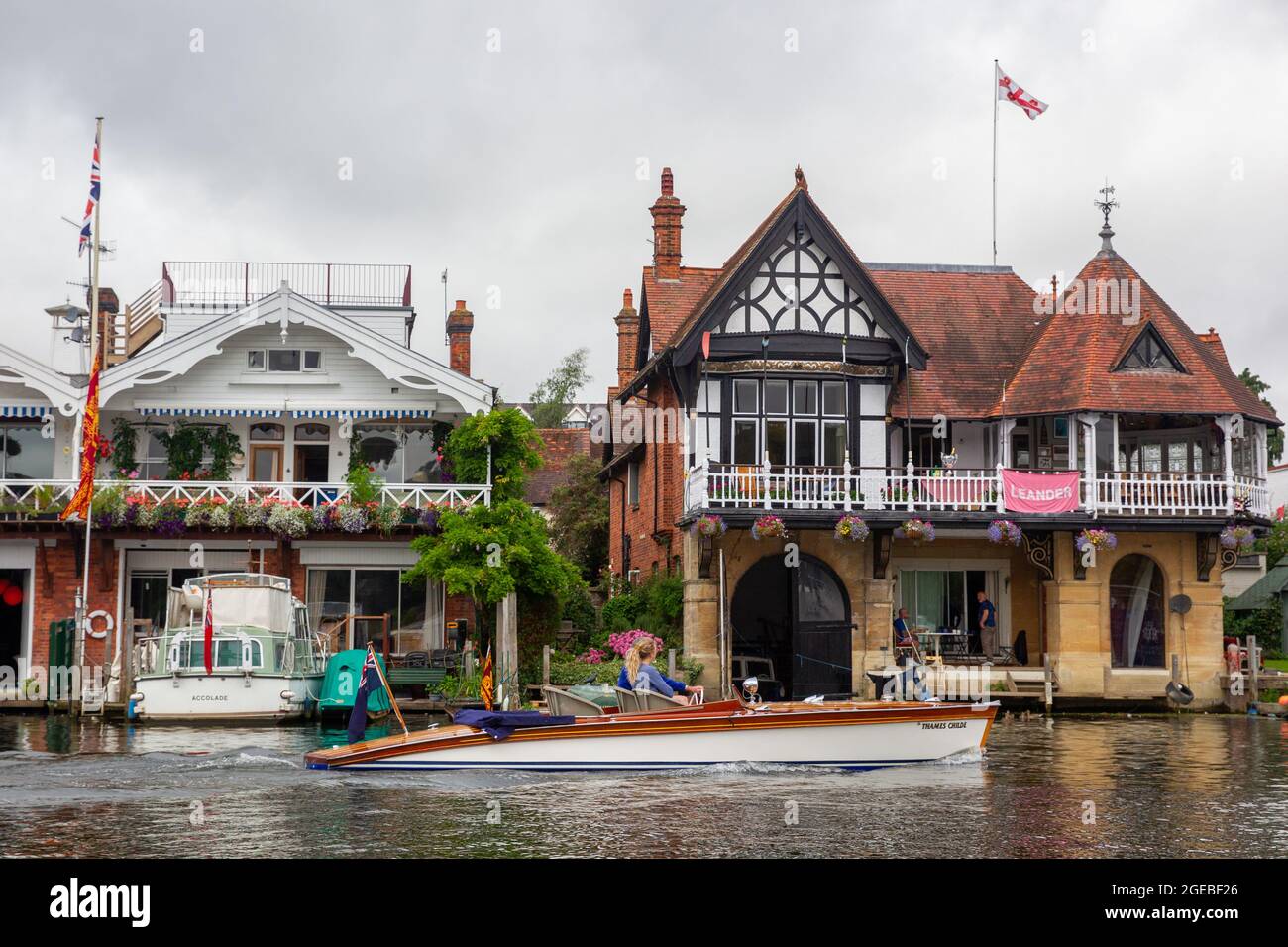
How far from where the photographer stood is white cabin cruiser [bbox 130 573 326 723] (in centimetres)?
2870

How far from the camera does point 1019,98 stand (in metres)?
35.0

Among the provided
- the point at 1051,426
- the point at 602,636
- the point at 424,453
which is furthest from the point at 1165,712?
the point at 424,453

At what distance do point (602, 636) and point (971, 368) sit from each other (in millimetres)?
10590

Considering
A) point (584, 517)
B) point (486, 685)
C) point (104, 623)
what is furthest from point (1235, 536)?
point (104, 623)

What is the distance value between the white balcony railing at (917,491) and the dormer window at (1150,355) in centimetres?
250

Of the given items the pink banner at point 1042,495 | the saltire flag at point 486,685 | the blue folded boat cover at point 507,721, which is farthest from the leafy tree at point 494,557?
the blue folded boat cover at point 507,721

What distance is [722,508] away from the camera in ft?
103

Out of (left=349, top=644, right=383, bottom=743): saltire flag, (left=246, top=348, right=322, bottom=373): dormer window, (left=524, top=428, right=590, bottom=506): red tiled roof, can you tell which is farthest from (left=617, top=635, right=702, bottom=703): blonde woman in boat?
(left=524, top=428, right=590, bottom=506): red tiled roof

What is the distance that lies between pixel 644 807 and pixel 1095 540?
17.4m

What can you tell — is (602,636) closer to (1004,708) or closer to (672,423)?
(672,423)

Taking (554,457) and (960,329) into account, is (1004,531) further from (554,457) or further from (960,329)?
(554,457)

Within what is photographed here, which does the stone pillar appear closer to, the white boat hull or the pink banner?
the pink banner

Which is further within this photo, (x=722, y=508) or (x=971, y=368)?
(x=971, y=368)

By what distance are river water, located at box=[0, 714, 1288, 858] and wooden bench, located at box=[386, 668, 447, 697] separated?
7.52m
